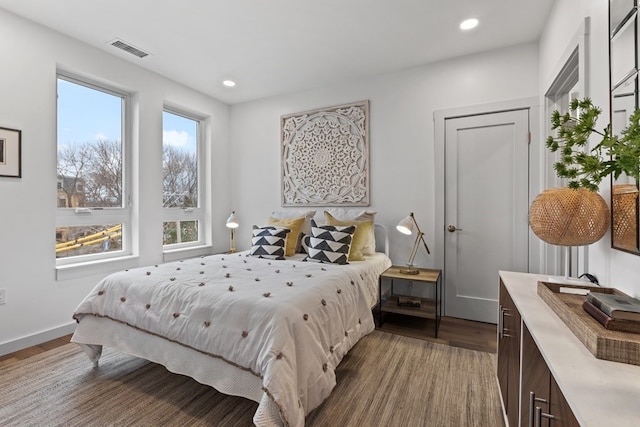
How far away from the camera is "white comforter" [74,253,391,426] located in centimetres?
146

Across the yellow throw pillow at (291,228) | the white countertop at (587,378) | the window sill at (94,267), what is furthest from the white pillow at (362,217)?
the window sill at (94,267)

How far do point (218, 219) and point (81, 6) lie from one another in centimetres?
266

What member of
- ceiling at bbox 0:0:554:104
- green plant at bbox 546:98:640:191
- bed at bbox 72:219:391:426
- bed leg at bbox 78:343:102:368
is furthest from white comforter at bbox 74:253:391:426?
ceiling at bbox 0:0:554:104

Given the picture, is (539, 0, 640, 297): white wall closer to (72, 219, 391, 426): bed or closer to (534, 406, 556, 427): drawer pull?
(534, 406, 556, 427): drawer pull

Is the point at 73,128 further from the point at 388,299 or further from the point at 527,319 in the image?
the point at 527,319

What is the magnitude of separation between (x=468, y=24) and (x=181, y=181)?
360 cm

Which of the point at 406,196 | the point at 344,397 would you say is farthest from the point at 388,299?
the point at 344,397

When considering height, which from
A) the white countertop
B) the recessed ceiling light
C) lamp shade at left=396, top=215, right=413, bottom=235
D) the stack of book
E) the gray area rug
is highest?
the recessed ceiling light

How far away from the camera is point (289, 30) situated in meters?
2.64

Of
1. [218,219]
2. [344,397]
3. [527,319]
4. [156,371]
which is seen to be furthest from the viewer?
[218,219]

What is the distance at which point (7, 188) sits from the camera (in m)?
2.39

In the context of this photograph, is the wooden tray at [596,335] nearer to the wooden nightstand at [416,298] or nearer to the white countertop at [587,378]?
the white countertop at [587,378]

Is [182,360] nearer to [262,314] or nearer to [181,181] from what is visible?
[262,314]

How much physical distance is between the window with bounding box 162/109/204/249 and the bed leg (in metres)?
1.68
